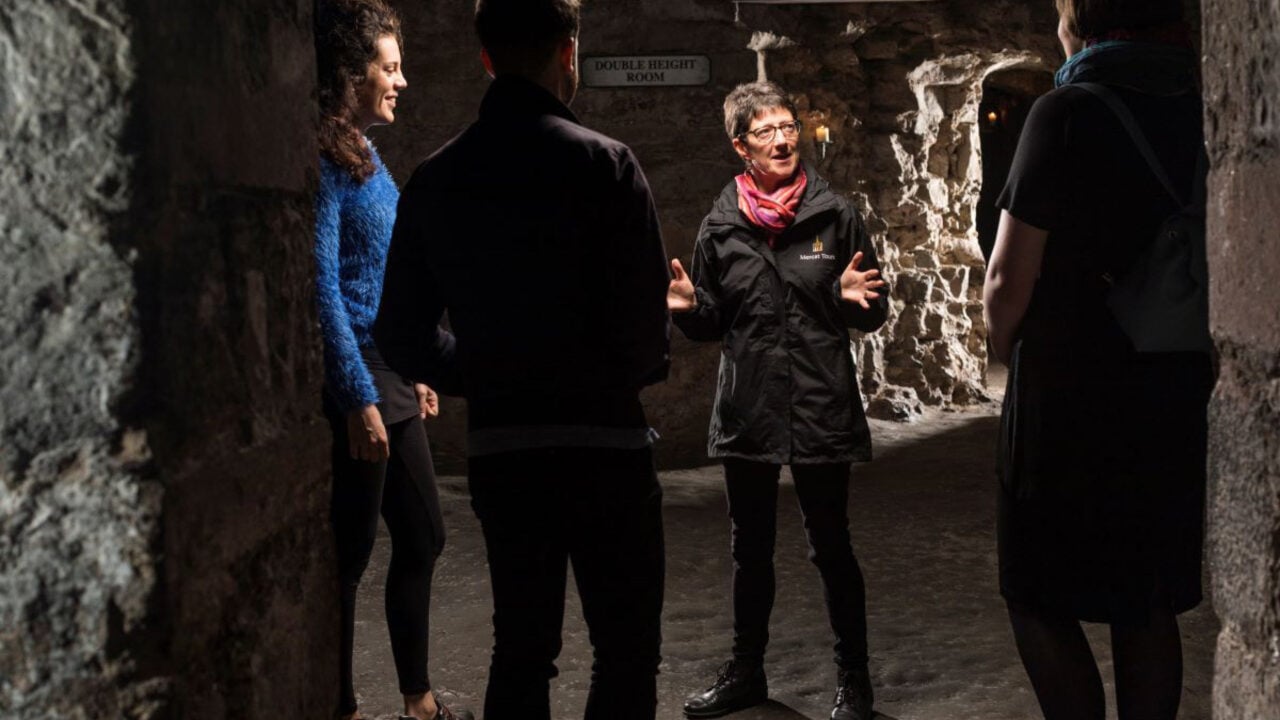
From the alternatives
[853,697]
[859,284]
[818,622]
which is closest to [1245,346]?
[859,284]

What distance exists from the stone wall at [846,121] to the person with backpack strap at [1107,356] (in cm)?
416

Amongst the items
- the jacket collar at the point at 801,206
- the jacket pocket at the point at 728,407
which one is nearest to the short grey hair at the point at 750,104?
the jacket collar at the point at 801,206

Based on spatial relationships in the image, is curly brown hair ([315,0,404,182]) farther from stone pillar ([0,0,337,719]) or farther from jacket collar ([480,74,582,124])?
stone pillar ([0,0,337,719])

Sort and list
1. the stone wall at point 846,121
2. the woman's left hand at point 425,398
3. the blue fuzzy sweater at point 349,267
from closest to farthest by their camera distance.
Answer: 1. the blue fuzzy sweater at point 349,267
2. the woman's left hand at point 425,398
3. the stone wall at point 846,121

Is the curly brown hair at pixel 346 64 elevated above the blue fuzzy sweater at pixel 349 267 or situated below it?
above

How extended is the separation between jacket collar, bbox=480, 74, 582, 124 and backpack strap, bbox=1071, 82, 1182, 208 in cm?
83

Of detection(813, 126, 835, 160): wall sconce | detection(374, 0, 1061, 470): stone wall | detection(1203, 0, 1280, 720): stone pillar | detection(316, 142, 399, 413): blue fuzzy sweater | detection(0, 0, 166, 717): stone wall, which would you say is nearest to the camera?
detection(0, 0, 166, 717): stone wall

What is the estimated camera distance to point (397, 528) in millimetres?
2824

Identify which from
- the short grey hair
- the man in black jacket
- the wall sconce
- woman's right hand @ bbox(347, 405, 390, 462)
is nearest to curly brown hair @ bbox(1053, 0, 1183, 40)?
the man in black jacket

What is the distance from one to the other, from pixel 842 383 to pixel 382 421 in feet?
3.56

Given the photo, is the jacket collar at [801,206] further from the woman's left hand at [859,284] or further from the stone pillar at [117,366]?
the stone pillar at [117,366]

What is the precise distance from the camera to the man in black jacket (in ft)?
6.68

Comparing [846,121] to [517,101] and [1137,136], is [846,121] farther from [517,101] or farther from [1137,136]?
[517,101]

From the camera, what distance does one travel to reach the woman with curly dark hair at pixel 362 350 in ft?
8.51
